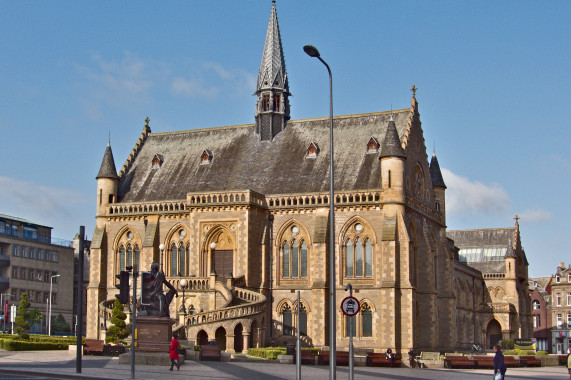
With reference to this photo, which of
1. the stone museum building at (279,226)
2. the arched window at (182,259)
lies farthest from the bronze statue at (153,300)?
the arched window at (182,259)

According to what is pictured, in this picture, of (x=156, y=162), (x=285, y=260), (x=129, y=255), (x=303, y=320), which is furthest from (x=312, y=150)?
(x=129, y=255)

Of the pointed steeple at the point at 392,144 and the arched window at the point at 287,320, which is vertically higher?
the pointed steeple at the point at 392,144

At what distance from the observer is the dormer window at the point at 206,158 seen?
75.3m

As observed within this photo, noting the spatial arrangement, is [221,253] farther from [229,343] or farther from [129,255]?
[229,343]

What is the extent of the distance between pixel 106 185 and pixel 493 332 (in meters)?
60.7

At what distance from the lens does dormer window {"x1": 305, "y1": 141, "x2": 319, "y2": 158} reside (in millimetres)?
71562

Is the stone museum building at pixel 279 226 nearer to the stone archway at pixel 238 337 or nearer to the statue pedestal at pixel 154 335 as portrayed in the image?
the stone archway at pixel 238 337

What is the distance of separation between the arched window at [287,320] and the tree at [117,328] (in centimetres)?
1326

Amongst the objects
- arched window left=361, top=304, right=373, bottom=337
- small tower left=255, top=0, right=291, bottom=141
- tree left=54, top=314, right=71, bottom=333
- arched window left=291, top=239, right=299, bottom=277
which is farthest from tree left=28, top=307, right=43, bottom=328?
arched window left=361, top=304, right=373, bottom=337

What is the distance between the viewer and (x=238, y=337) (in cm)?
Result: 6144

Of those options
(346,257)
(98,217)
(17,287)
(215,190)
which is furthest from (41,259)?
(346,257)

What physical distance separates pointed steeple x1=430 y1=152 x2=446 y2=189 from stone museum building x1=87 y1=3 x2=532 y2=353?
0.36ft

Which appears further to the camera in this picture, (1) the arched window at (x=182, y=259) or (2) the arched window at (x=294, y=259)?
(1) the arched window at (x=182, y=259)

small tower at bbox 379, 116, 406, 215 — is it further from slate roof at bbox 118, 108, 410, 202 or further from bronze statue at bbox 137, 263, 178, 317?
bronze statue at bbox 137, 263, 178, 317
